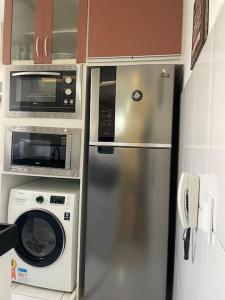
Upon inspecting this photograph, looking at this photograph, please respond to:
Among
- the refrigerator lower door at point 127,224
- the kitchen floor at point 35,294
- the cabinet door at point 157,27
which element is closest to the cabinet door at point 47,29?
the cabinet door at point 157,27

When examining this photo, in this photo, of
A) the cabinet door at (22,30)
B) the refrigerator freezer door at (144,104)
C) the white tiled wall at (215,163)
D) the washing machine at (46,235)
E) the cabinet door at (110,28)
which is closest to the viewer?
the white tiled wall at (215,163)

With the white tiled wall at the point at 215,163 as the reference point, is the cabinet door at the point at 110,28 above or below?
above

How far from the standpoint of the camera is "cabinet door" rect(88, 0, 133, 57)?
6.26ft

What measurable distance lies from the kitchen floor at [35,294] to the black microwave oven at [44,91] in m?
1.35

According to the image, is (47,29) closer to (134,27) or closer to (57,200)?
(134,27)

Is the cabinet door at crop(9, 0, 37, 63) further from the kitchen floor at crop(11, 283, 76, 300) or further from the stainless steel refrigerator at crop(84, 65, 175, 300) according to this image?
the kitchen floor at crop(11, 283, 76, 300)

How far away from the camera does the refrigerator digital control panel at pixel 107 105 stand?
1.87 m

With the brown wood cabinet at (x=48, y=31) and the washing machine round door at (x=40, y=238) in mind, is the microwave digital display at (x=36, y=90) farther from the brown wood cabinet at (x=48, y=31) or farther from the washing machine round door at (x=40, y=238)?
the washing machine round door at (x=40, y=238)

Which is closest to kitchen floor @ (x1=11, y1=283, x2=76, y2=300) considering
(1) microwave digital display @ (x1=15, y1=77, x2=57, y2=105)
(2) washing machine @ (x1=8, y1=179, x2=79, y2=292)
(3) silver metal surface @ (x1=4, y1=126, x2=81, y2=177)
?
(2) washing machine @ (x1=8, y1=179, x2=79, y2=292)

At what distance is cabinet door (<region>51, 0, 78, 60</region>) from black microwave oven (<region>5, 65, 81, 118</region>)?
0.13 m

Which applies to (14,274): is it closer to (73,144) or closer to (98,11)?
(73,144)

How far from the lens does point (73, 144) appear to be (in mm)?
2023

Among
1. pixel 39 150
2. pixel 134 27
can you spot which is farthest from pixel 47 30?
pixel 39 150

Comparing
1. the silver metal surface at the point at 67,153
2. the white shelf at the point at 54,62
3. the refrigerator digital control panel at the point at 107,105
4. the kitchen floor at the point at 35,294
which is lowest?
the kitchen floor at the point at 35,294
